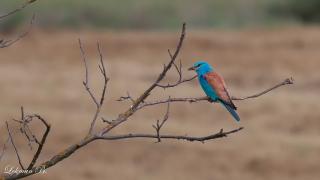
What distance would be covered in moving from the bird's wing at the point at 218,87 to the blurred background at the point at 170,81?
6502 millimetres

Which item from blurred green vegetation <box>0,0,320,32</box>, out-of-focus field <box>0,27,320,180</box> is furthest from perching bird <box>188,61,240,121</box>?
blurred green vegetation <box>0,0,320,32</box>

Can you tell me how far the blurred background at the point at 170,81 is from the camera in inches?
500

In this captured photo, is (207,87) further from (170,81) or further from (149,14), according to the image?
(149,14)

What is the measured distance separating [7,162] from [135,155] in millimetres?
2577

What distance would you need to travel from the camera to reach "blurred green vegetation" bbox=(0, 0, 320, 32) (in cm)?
2812

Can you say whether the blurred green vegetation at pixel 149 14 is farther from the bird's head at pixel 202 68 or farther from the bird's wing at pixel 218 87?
the bird's wing at pixel 218 87

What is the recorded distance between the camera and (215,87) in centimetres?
546

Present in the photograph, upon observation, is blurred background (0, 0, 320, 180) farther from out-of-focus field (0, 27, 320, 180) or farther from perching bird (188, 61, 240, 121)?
perching bird (188, 61, 240, 121)

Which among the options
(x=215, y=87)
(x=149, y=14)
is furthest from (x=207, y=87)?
(x=149, y=14)

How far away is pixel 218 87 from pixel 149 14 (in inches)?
925

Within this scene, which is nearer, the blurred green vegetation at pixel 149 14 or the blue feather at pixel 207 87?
the blue feather at pixel 207 87

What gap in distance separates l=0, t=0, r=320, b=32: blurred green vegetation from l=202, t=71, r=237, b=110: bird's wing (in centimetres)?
2217

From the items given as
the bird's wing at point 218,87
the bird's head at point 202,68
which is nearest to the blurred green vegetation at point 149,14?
the bird's head at point 202,68

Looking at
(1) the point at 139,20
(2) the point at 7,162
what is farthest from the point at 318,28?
(2) the point at 7,162
